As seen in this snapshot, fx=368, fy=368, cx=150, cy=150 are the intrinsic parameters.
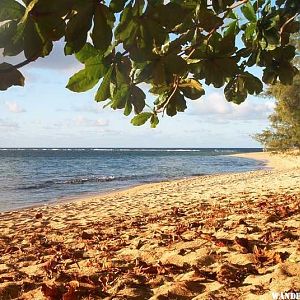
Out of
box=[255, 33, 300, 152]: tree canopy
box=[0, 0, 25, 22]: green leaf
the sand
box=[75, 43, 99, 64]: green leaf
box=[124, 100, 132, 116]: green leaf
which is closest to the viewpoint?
box=[0, 0, 25, 22]: green leaf

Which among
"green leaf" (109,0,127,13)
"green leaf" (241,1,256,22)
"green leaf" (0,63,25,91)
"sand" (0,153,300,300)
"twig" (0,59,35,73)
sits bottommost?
"sand" (0,153,300,300)

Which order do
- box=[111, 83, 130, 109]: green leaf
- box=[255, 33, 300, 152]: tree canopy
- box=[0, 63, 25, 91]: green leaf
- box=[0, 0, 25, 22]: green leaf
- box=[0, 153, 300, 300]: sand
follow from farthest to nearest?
box=[255, 33, 300, 152]: tree canopy
box=[0, 153, 300, 300]: sand
box=[111, 83, 130, 109]: green leaf
box=[0, 63, 25, 91]: green leaf
box=[0, 0, 25, 22]: green leaf

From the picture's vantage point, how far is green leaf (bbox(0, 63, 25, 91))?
3.51 feet

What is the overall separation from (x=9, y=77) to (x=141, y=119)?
90cm

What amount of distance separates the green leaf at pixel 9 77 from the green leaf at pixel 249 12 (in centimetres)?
133

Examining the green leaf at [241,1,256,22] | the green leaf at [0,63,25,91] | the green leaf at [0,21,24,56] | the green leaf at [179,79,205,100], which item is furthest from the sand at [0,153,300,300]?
the green leaf at [0,21,24,56]

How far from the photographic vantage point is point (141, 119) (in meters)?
1.91

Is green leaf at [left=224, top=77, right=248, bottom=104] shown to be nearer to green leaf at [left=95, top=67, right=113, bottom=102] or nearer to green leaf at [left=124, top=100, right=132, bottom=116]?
green leaf at [left=124, top=100, right=132, bottom=116]

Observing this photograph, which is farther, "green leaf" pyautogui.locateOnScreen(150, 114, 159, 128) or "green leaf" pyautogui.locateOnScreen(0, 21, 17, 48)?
"green leaf" pyautogui.locateOnScreen(150, 114, 159, 128)

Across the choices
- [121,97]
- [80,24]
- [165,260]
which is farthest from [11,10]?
[165,260]

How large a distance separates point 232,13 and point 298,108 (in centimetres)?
1747

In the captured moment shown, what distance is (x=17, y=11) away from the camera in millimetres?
952

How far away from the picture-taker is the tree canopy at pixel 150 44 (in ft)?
3.24

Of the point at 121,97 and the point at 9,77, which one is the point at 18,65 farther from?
the point at 121,97
